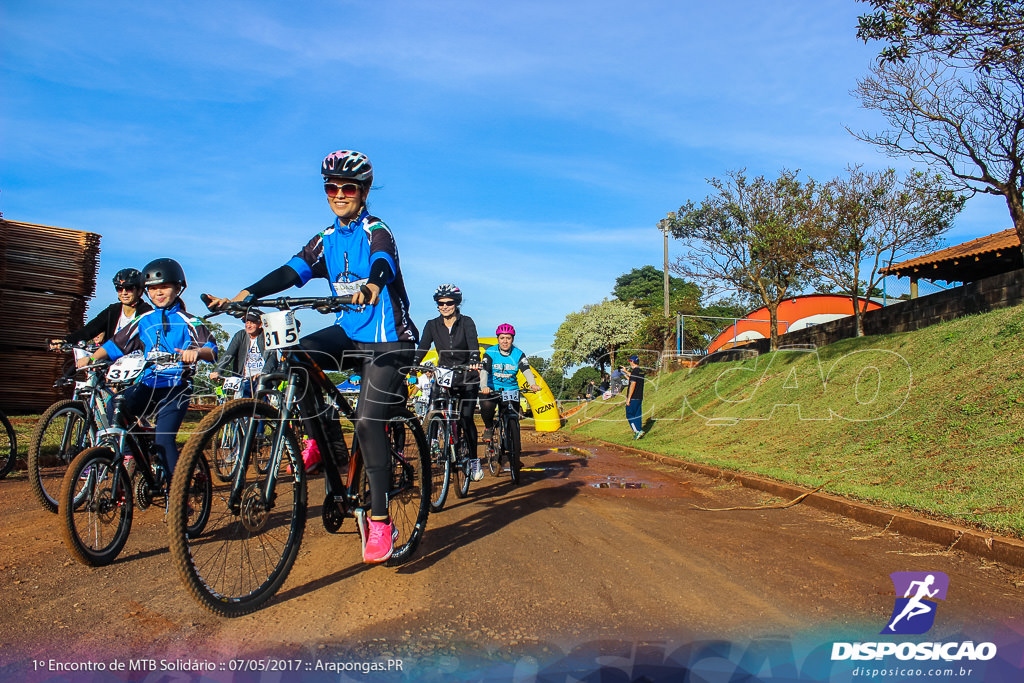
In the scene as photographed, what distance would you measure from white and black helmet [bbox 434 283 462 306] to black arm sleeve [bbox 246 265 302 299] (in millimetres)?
3305

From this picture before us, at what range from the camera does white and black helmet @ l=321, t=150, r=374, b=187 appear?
164 inches

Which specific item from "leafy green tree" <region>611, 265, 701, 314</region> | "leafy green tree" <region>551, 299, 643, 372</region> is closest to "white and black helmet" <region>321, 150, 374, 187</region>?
"leafy green tree" <region>551, 299, 643, 372</region>

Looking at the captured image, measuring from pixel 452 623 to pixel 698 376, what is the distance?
24111 mm

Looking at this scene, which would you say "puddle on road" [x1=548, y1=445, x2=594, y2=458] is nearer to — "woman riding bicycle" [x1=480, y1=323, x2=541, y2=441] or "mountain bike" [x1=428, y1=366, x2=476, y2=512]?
"woman riding bicycle" [x1=480, y1=323, x2=541, y2=441]

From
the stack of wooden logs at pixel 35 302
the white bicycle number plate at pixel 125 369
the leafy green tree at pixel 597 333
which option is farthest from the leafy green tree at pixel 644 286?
the white bicycle number plate at pixel 125 369

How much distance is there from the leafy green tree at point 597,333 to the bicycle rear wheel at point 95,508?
62471 millimetres

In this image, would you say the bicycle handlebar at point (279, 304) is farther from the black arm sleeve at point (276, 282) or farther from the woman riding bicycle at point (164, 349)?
the woman riding bicycle at point (164, 349)

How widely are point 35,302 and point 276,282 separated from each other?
10692mm

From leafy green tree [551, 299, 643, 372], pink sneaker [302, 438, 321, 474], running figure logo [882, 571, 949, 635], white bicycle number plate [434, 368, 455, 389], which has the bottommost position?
running figure logo [882, 571, 949, 635]

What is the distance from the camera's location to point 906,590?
4.07 metres

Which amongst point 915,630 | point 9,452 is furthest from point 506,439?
point 9,452

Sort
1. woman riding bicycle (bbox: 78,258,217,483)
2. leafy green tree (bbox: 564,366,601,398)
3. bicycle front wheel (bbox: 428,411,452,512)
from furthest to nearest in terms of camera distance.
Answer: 1. leafy green tree (bbox: 564,366,601,398)
2. bicycle front wheel (bbox: 428,411,452,512)
3. woman riding bicycle (bbox: 78,258,217,483)

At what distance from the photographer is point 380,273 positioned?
3.89 m

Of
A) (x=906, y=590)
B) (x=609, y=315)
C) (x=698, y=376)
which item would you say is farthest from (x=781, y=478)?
(x=609, y=315)
